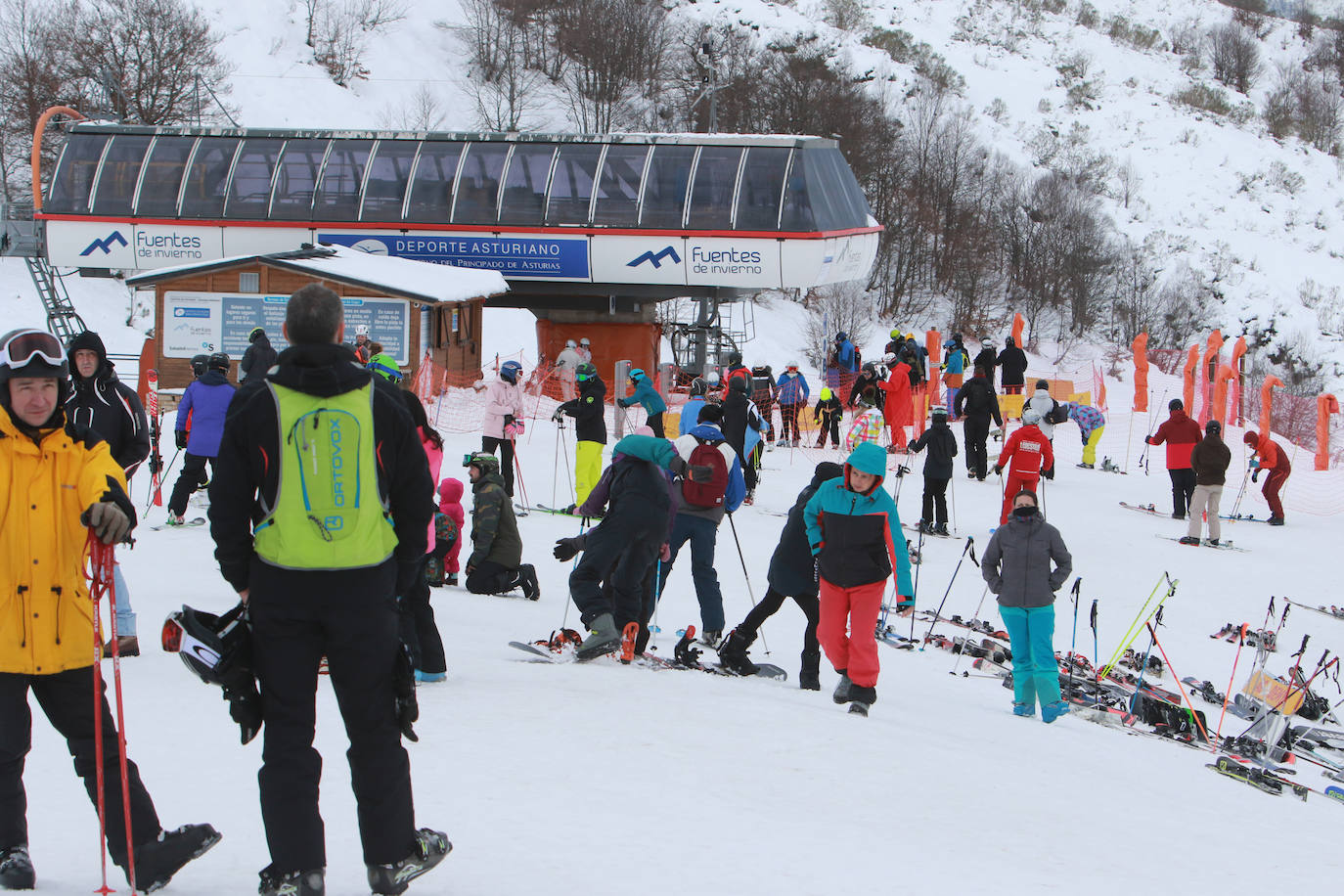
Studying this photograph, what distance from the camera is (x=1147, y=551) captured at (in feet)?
49.9

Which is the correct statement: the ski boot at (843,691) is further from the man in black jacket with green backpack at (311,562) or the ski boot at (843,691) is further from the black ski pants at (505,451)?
the black ski pants at (505,451)

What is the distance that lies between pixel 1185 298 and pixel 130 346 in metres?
36.9

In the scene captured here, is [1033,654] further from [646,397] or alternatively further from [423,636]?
[646,397]

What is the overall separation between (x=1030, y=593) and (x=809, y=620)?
1.54 meters

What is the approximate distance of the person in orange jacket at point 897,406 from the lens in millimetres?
20516

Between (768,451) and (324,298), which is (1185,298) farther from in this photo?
(324,298)

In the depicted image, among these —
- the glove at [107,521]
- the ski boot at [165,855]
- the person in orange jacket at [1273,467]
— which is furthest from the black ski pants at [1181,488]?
the glove at [107,521]

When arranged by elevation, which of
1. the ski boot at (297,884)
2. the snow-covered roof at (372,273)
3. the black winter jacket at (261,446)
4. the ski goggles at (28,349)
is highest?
the snow-covered roof at (372,273)

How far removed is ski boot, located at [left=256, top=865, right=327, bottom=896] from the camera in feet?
11.5

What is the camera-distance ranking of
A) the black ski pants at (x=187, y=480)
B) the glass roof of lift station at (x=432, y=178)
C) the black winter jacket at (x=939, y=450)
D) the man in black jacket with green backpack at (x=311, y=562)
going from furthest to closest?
the glass roof of lift station at (x=432, y=178) < the black winter jacket at (x=939, y=450) < the black ski pants at (x=187, y=480) < the man in black jacket with green backpack at (x=311, y=562)

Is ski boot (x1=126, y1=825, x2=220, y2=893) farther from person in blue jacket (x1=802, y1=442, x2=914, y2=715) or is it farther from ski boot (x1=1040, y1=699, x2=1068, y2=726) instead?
ski boot (x1=1040, y1=699, x2=1068, y2=726)

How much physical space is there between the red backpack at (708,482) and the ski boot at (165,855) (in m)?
5.31

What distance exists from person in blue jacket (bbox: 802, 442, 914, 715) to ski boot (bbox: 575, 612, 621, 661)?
1271mm

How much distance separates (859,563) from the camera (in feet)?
24.0
